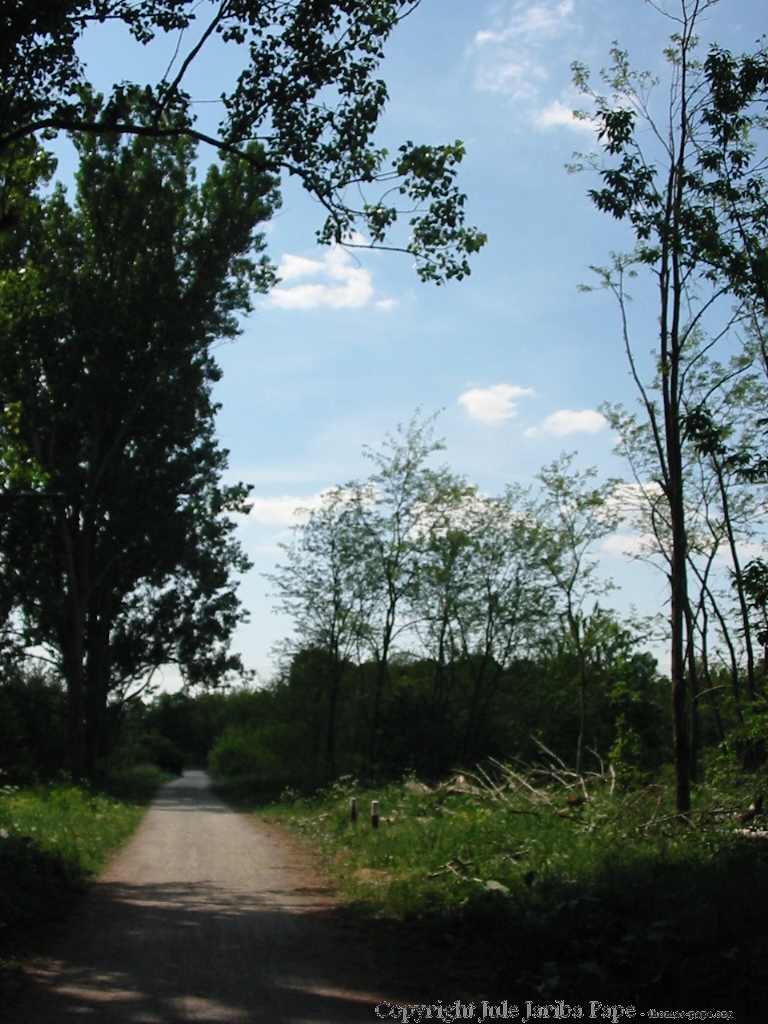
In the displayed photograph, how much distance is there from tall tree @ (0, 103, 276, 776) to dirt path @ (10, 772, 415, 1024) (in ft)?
39.5

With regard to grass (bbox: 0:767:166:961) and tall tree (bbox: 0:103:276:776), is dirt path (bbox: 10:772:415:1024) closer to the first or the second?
grass (bbox: 0:767:166:961)

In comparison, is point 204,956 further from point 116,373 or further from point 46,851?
point 116,373

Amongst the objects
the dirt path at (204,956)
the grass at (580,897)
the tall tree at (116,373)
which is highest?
the tall tree at (116,373)

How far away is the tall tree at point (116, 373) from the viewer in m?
25.3

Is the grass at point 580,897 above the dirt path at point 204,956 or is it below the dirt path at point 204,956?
above

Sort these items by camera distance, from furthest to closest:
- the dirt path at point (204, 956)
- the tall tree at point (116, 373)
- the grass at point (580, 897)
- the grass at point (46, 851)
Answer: the tall tree at point (116, 373) < the grass at point (46, 851) < the grass at point (580, 897) < the dirt path at point (204, 956)

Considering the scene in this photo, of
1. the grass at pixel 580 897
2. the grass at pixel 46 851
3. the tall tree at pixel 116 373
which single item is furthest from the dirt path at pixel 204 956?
the tall tree at pixel 116 373

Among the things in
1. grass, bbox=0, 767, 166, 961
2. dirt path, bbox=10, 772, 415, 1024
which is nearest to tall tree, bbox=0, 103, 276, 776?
grass, bbox=0, 767, 166, 961

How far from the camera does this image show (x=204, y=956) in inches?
345

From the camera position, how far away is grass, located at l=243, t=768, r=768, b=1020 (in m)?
7.12

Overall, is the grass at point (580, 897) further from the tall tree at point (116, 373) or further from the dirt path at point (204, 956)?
the tall tree at point (116, 373)

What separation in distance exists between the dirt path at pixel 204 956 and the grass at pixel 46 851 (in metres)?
0.33

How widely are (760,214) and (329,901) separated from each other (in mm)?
10999

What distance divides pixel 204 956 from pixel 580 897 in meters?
3.44
